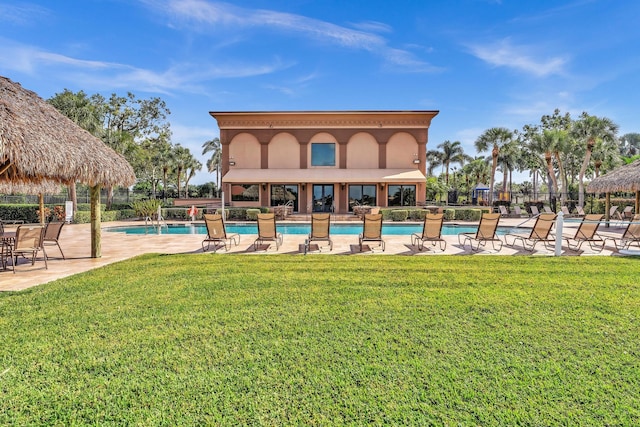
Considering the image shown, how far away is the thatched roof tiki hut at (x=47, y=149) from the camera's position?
20.3 feet

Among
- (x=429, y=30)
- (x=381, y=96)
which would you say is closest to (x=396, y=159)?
(x=381, y=96)

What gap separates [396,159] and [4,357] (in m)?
27.3

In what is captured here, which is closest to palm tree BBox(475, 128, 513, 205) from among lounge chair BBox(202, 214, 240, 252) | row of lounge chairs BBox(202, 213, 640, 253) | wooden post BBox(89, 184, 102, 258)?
row of lounge chairs BBox(202, 213, 640, 253)

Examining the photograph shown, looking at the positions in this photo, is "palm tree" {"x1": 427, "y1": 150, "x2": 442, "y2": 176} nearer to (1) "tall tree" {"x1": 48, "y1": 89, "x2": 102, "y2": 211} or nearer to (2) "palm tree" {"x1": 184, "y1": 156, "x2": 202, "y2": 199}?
(2) "palm tree" {"x1": 184, "y1": 156, "x2": 202, "y2": 199}

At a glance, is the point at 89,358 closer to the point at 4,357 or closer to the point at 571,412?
the point at 4,357

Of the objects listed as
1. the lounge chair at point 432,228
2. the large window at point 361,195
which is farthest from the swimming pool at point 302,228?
the large window at point 361,195

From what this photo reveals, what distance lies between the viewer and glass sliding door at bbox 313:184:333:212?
2800cm

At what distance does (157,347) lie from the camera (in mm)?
3689

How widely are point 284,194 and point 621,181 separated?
22.4 meters

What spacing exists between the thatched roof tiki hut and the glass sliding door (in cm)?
1901

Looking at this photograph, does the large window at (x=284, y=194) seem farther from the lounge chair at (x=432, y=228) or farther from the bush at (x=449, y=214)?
the lounge chair at (x=432, y=228)

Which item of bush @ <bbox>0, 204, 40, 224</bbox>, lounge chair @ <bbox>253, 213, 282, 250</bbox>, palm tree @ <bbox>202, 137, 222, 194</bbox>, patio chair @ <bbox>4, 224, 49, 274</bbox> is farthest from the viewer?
palm tree @ <bbox>202, 137, 222, 194</bbox>

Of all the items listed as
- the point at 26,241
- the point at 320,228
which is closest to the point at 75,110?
the point at 26,241

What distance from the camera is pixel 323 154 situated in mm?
28172
